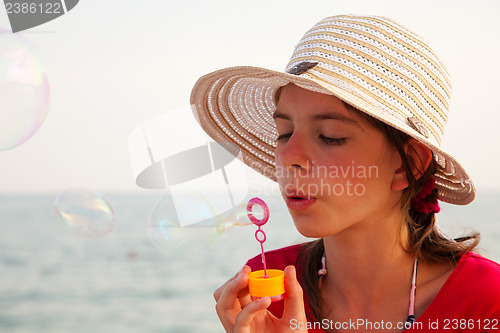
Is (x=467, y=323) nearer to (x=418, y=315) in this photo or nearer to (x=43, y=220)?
(x=418, y=315)

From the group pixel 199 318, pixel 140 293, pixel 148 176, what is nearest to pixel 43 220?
pixel 148 176

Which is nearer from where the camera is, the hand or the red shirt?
the hand

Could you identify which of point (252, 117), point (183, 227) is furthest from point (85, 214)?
point (252, 117)

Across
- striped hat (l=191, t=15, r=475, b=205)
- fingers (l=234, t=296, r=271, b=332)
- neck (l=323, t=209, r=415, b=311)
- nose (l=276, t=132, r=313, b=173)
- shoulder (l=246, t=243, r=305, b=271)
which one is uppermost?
striped hat (l=191, t=15, r=475, b=205)

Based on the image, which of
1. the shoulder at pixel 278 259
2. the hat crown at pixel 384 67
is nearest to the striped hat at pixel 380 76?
the hat crown at pixel 384 67

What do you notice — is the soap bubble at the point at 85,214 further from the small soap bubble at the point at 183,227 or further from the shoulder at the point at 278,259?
the shoulder at the point at 278,259

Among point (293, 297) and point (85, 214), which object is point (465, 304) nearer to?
point (293, 297)

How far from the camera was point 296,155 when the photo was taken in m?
1.41

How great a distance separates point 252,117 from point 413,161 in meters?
0.65

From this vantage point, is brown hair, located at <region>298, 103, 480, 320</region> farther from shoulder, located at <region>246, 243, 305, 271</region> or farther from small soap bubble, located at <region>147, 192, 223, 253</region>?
small soap bubble, located at <region>147, 192, 223, 253</region>

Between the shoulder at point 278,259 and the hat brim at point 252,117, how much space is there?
11.2 inches

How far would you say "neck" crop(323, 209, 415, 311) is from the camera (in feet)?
5.28

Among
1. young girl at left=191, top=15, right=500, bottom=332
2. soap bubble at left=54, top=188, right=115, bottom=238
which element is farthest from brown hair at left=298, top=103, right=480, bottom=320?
soap bubble at left=54, top=188, right=115, bottom=238

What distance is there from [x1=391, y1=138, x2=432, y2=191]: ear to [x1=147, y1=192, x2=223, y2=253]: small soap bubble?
126 cm
